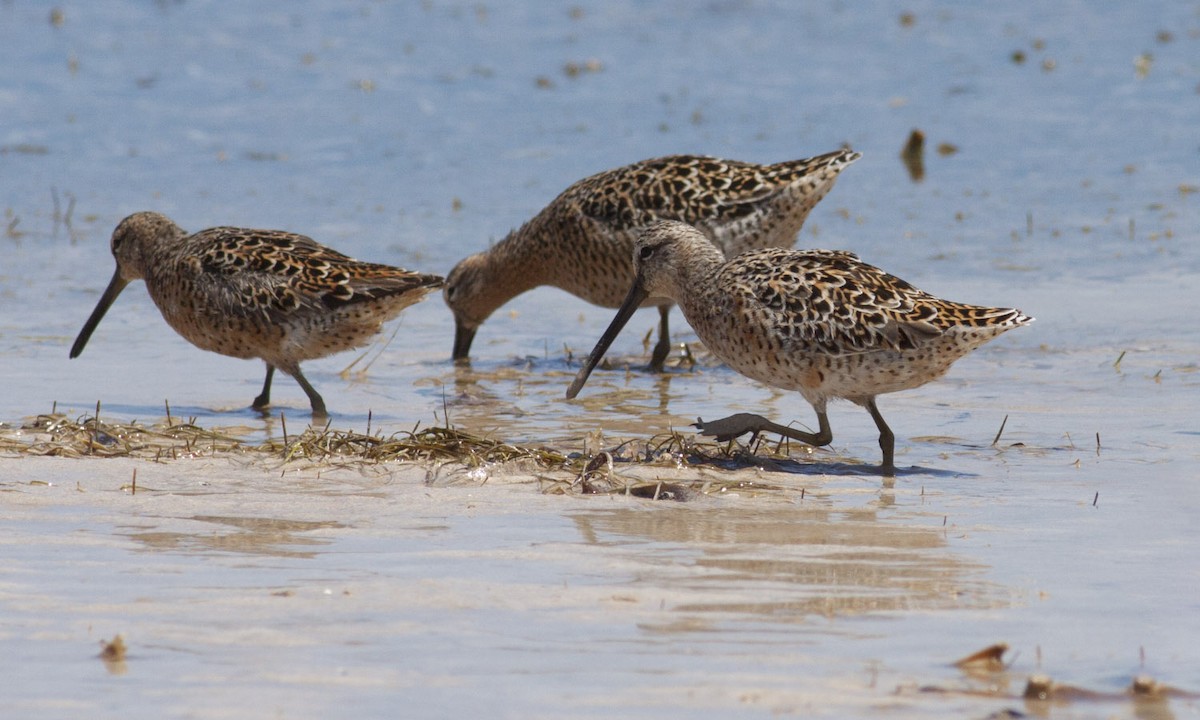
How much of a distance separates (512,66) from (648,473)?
12.3 meters

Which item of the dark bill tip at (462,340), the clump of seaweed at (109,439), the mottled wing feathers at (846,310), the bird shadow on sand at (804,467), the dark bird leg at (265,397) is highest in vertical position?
the mottled wing feathers at (846,310)

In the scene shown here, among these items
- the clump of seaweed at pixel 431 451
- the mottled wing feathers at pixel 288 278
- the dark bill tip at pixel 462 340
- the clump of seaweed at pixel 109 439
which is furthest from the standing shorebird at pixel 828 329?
the dark bill tip at pixel 462 340

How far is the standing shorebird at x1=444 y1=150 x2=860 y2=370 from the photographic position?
352 inches

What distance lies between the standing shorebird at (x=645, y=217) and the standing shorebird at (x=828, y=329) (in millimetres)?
1696

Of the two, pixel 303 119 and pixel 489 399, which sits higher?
pixel 303 119

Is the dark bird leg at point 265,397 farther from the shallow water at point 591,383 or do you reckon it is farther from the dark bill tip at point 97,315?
the dark bill tip at point 97,315

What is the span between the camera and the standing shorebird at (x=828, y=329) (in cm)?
628

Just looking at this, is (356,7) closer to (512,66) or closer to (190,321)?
(512,66)

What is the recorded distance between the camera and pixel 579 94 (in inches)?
661

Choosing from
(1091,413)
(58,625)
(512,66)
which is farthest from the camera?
(512,66)

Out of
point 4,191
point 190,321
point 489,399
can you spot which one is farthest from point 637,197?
point 4,191

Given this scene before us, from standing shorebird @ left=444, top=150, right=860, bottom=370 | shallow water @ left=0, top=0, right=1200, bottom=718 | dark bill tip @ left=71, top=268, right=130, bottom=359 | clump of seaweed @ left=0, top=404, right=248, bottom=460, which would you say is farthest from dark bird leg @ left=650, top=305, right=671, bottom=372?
clump of seaweed @ left=0, top=404, right=248, bottom=460

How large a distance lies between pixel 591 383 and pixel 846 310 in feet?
8.70

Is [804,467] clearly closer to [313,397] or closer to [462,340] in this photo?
[313,397]
